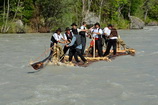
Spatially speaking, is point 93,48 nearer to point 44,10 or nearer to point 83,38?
point 83,38

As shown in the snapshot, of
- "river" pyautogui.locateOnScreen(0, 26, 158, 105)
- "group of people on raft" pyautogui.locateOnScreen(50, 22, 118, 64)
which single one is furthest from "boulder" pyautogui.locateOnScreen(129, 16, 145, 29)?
"river" pyautogui.locateOnScreen(0, 26, 158, 105)

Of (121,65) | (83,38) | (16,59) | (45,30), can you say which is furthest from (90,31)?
(45,30)

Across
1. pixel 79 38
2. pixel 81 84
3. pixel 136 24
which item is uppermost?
pixel 136 24

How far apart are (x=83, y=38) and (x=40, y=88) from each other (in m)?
5.54

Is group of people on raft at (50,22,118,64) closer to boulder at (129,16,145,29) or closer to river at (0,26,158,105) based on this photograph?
river at (0,26,158,105)

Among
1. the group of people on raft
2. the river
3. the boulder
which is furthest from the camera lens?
the boulder

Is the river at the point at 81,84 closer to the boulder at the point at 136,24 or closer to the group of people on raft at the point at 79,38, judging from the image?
the group of people on raft at the point at 79,38

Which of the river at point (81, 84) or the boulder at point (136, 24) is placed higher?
the boulder at point (136, 24)

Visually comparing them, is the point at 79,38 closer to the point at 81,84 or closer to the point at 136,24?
the point at 81,84

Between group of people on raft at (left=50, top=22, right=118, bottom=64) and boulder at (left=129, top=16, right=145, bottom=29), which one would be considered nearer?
group of people on raft at (left=50, top=22, right=118, bottom=64)

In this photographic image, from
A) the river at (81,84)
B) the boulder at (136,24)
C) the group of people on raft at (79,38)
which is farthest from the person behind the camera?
the boulder at (136,24)

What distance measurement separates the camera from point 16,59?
51.4 ft

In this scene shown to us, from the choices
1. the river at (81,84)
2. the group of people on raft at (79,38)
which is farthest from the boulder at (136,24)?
the river at (81,84)

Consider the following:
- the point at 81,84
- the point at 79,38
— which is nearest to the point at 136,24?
the point at 79,38
